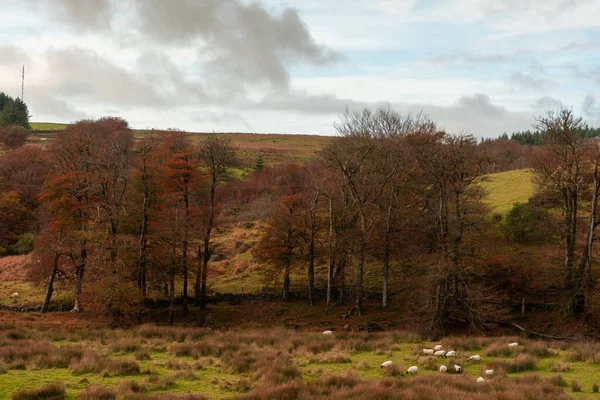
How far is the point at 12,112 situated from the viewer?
5231 inches

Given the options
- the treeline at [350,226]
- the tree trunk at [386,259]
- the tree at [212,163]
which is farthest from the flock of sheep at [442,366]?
the tree at [212,163]

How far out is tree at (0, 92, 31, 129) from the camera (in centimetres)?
13038

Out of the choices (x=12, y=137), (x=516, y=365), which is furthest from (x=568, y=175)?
(x=12, y=137)

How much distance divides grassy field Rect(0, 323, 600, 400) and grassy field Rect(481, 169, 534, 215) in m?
29.8

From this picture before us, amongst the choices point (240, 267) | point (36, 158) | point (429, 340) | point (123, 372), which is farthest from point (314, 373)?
point (36, 158)

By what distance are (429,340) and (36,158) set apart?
67.4 metres

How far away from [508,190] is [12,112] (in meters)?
128

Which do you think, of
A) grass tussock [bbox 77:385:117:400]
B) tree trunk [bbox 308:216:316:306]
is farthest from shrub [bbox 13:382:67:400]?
tree trunk [bbox 308:216:316:306]

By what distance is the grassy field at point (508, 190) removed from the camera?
172 feet

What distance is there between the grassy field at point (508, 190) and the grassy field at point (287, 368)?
2985 cm

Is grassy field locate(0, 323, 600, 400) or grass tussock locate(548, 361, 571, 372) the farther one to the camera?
grass tussock locate(548, 361, 571, 372)

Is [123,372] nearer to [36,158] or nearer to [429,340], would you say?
[429,340]

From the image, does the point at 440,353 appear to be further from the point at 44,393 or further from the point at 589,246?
the point at 589,246

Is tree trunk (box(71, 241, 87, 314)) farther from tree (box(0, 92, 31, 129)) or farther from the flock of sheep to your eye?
tree (box(0, 92, 31, 129))
